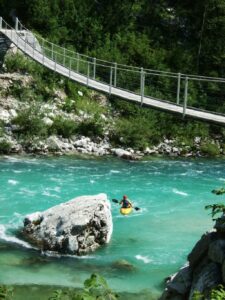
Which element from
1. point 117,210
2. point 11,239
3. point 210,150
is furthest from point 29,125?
point 11,239

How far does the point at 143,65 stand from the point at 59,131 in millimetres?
5507

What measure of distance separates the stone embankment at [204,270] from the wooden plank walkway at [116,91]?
3.89 m

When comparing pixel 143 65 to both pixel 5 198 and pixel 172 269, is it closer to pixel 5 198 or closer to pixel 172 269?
pixel 5 198

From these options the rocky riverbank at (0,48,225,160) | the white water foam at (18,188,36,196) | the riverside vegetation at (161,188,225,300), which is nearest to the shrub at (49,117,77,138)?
the rocky riverbank at (0,48,225,160)

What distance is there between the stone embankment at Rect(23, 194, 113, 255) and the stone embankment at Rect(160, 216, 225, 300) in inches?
134

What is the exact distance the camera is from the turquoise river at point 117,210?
29.0ft

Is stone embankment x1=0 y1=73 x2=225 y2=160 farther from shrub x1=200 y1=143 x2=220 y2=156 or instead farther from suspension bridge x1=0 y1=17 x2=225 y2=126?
suspension bridge x1=0 y1=17 x2=225 y2=126

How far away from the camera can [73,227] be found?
984cm

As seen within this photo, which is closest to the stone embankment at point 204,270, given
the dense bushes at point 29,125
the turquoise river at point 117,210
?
the turquoise river at point 117,210

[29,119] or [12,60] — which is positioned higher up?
[12,60]

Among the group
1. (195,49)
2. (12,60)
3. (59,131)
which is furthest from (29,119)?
(195,49)

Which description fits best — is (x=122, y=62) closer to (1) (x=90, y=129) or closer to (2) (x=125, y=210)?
(1) (x=90, y=129)

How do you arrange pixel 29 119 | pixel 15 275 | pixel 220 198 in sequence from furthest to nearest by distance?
pixel 29 119, pixel 220 198, pixel 15 275

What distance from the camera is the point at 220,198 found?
45.0 ft
